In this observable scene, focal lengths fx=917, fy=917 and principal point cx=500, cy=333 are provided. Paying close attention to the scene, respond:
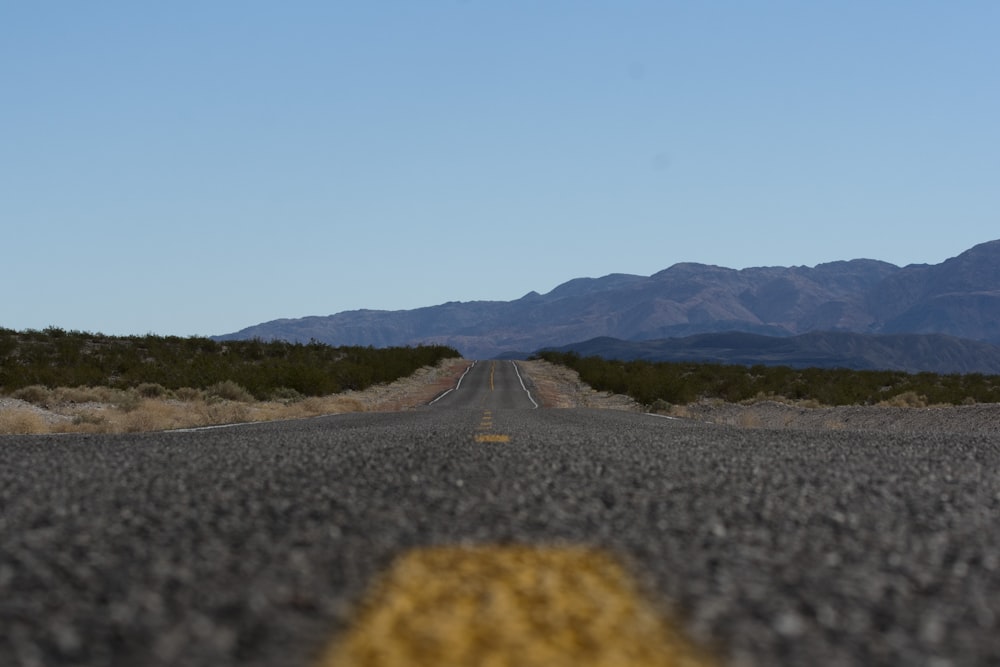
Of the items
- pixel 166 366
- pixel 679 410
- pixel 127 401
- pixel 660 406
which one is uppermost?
pixel 166 366

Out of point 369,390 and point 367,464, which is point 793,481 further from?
point 369,390

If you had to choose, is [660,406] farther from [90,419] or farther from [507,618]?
[507,618]

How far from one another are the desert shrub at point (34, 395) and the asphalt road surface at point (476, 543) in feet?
69.6

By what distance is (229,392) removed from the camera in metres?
34.1

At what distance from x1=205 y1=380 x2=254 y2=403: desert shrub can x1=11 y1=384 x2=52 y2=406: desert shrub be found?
5.67 meters

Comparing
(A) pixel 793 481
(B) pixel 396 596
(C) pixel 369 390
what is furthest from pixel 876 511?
(C) pixel 369 390

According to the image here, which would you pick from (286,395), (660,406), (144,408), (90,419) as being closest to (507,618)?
(90,419)

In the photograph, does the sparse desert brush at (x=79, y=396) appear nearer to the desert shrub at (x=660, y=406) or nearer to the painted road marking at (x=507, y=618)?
the desert shrub at (x=660, y=406)

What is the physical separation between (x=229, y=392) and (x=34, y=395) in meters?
6.98

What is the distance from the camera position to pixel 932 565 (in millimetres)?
4832

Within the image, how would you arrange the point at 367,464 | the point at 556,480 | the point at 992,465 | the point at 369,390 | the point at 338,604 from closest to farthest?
the point at 338,604 < the point at 556,480 < the point at 367,464 < the point at 992,465 < the point at 369,390

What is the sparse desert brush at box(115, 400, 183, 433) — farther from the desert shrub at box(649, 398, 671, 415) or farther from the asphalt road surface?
the desert shrub at box(649, 398, 671, 415)

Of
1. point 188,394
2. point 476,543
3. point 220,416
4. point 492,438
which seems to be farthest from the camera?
point 188,394

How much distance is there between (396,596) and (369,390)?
44.9 meters
